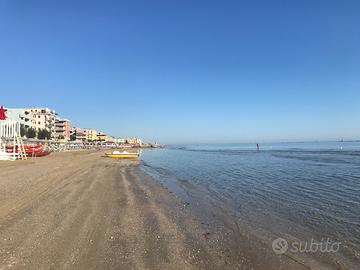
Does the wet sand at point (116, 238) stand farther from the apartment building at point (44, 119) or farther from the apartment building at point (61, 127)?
the apartment building at point (61, 127)

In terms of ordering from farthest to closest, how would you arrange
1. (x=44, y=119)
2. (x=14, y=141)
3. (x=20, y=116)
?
(x=44, y=119) → (x=20, y=116) → (x=14, y=141)

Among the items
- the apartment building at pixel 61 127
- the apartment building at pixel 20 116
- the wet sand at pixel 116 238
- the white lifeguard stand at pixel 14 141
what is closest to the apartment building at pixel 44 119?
the apartment building at pixel 61 127

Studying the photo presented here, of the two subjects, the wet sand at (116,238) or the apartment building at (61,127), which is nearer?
the wet sand at (116,238)

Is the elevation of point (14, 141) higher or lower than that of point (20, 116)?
lower

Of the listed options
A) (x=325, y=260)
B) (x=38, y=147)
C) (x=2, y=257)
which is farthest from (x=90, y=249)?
(x=38, y=147)

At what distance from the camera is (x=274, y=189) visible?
17.0 meters

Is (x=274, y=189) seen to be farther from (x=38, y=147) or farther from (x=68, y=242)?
(x=38, y=147)

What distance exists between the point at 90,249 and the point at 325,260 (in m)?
5.56

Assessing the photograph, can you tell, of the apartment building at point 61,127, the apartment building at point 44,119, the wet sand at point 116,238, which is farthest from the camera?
the apartment building at point 61,127

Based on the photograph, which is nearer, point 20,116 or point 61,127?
point 20,116

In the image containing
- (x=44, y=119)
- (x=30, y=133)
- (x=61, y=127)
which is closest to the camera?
(x=30, y=133)

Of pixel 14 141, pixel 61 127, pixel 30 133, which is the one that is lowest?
pixel 14 141

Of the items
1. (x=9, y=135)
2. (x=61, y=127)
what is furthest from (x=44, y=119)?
(x=9, y=135)

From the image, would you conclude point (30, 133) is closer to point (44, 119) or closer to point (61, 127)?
point (44, 119)
